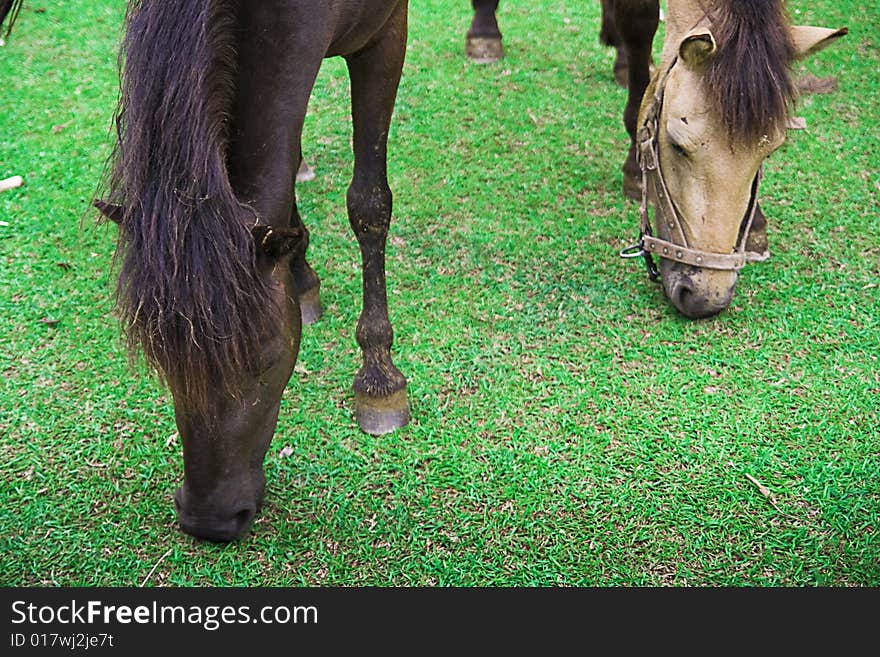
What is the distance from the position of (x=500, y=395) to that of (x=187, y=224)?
1.84 metres

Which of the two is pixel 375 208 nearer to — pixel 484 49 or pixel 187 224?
pixel 187 224

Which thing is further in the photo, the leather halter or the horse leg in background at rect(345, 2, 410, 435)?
the leather halter

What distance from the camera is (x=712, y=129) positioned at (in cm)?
320

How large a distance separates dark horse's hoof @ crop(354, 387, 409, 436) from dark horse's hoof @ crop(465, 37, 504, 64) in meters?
4.17

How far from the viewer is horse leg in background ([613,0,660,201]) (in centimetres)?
425

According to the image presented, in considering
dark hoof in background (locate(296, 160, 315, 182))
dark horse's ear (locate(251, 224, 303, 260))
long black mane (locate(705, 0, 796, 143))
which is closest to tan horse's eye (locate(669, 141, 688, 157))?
long black mane (locate(705, 0, 796, 143))

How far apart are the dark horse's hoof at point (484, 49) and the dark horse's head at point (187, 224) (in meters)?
4.74

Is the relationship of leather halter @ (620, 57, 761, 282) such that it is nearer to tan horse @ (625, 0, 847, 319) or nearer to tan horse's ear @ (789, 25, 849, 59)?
tan horse @ (625, 0, 847, 319)

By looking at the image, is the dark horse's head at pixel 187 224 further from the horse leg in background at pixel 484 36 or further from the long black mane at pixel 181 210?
the horse leg in background at pixel 484 36

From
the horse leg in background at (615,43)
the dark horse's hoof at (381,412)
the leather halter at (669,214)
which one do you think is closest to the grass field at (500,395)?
the dark horse's hoof at (381,412)

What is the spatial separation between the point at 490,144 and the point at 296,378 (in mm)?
2614

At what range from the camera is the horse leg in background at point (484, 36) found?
650 centimetres

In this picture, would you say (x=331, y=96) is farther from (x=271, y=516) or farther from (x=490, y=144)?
(x=271, y=516)

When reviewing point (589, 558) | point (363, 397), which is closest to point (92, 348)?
point (363, 397)
